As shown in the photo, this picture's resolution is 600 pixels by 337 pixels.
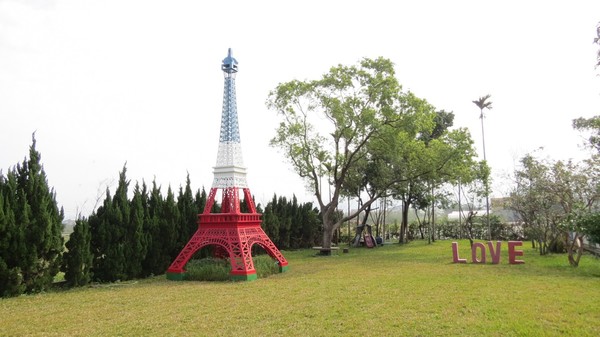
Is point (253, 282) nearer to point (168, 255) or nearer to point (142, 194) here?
point (168, 255)

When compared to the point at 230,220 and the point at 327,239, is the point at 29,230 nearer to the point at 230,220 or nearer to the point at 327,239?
the point at 230,220

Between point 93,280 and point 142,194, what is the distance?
3.89 meters

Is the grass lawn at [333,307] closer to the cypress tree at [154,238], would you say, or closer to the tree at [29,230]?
the tree at [29,230]

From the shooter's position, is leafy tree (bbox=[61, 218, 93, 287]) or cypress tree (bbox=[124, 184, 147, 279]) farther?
cypress tree (bbox=[124, 184, 147, 279])

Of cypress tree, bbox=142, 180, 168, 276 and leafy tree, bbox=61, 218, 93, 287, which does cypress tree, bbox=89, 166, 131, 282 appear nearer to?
leafy tree, bbox=61, 218, 93, 287

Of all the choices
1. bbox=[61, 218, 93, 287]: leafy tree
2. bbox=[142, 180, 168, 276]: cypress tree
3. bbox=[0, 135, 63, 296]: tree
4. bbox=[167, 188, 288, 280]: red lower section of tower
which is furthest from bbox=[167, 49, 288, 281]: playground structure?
bbox=[0, 135, 63, 296]: tree

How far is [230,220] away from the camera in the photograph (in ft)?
47.3

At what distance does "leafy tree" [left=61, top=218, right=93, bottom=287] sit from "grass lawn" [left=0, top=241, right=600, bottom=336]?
24.7 inches

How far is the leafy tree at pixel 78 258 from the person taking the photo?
12.2 metres

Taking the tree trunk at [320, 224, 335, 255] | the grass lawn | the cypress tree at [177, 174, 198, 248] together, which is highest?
the cypress tree at [177, 174, 198, 248]

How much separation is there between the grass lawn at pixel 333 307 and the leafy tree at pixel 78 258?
24.7 inches

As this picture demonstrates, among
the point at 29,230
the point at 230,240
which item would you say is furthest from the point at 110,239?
the point at 230,240

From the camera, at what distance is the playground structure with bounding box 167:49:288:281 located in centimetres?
1400

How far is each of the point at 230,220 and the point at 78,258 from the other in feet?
15.6
